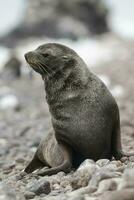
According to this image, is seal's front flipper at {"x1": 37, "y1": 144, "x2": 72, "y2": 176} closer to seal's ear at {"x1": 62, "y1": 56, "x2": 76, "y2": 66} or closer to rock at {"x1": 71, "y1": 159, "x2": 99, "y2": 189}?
rock at {"x1": 71, "y1": 159, "x2": 99, "y2": 189}

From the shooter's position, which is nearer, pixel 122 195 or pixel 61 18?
pixel 122 195

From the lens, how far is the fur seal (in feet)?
23.5

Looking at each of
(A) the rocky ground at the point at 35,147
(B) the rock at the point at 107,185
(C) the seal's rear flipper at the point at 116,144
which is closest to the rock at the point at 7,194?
(A) the rocky ground at the point at 35,147

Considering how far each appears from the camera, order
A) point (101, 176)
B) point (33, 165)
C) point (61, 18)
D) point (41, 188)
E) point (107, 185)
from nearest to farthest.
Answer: point (107, 185)
point (101, 176)
point (41, 188)
point (33, 165)
point (61, 18)

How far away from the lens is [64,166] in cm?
713

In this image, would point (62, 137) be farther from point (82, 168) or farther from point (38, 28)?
point (38, 28)

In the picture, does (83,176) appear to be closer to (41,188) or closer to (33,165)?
(41,188)

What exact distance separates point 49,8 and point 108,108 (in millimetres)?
35560

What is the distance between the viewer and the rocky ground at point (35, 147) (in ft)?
18.5

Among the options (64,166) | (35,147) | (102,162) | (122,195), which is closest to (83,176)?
(102,162)

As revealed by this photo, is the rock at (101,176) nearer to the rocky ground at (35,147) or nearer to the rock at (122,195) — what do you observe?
the rocky ground at (35,147)

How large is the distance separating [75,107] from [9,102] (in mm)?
10083

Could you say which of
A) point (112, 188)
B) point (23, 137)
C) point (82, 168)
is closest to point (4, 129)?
point (23, 137)

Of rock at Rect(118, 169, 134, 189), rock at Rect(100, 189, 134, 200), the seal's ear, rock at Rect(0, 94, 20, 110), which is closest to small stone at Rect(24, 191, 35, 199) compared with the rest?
rock at Rect(118, 169, 134, 189)
